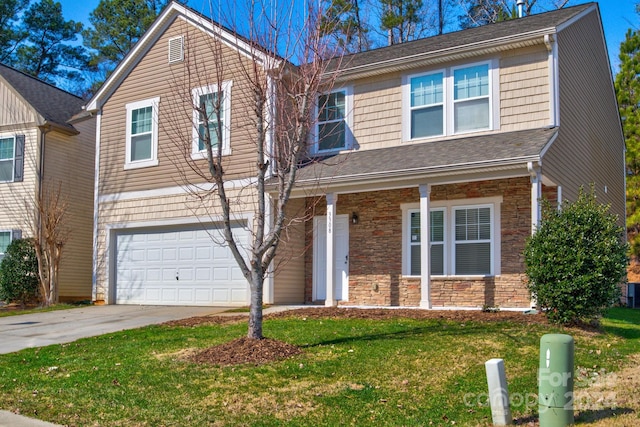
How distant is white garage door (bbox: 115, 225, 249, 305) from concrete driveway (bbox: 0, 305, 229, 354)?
615mm

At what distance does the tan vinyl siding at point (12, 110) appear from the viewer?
64.2 feet

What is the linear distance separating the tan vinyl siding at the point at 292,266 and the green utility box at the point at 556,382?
9208 mm

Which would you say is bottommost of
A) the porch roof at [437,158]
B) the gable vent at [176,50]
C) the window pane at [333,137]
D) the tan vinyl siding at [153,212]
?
the tan vinyl siding at [153,212]

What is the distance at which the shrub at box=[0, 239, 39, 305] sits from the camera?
17.8m

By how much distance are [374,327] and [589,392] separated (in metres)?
4.09

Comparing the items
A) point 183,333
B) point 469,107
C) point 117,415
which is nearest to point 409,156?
point 469,107

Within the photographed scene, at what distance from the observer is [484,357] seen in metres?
8.03

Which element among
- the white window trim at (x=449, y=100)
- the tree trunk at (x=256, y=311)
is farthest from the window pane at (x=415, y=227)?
the tree trunk at (x=256, y=311)

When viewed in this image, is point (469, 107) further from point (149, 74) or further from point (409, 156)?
point (149, 74)

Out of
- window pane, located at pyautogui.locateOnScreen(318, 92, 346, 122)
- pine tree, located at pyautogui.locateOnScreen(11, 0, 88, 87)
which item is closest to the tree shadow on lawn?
window pane, located at pyautogui.locateOnScreen(318, 92, 346, 122)

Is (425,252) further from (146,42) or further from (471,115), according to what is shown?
(146,42)

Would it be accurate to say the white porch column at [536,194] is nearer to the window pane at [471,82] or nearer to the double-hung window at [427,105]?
the window pane at [471,82]

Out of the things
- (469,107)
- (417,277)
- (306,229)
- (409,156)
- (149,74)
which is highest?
(149,74)

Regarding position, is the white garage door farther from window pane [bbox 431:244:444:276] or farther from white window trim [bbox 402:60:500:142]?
white window trim [bbox 402:60:500:142]
